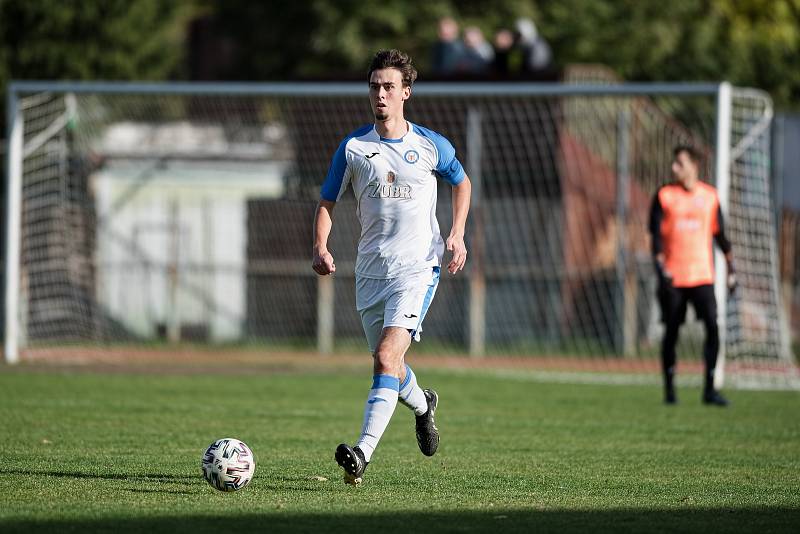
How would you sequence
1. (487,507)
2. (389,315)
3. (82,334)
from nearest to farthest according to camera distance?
(487,507) < (389,315) < (82,334)

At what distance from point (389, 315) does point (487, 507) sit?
147 centimetres

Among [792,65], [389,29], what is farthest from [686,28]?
[389,29]

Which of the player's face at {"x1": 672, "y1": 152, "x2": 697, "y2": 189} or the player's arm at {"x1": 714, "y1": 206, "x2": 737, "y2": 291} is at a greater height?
the player's face at {"x1": 672, "y1": 152, "x2": 697, "y2": 189}

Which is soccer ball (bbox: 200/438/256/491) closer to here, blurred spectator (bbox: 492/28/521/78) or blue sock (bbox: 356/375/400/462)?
blue sock (bbox: 356/375/400/462)

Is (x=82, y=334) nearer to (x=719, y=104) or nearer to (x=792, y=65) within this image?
(x=719, y=104)

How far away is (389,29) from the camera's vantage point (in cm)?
3609

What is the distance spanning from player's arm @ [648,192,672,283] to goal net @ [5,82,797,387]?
5.50 m

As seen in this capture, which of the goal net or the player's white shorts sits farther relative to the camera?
the goal net

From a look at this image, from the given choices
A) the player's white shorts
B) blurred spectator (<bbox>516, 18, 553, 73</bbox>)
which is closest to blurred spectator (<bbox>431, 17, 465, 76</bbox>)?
blurred spectator (<bbox>516, 18, 553, 73</bbox>)

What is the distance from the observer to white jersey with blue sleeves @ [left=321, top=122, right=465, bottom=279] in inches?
329

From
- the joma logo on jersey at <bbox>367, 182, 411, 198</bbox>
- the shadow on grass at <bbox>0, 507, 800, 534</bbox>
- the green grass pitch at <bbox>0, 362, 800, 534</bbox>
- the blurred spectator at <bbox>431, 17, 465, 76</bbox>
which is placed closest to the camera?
the shadow on grass at <bbox>0, 507, 800, 534</bbox>

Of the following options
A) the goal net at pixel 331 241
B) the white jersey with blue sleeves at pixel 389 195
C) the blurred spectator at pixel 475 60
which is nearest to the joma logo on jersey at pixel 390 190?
the white jersey with blue sleeves at pixel 389 195

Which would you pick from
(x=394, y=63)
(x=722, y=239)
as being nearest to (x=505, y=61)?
(x=722, y=239)

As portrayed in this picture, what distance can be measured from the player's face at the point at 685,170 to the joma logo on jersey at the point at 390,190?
6.00 meters
